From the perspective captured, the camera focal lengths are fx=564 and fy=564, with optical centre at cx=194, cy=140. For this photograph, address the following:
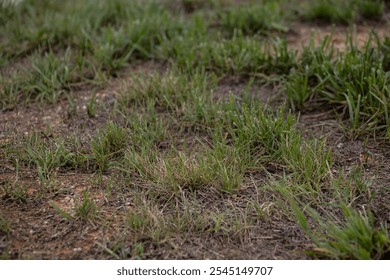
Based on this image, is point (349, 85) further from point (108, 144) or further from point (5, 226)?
point (5, 226)

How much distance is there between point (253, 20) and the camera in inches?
163

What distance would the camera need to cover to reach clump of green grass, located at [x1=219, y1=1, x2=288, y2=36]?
4113 mm

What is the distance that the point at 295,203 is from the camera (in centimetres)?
244

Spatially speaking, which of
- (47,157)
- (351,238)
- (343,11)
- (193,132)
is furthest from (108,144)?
(343,11)

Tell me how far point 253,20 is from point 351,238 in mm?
2311

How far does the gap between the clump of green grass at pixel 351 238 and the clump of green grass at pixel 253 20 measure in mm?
2063

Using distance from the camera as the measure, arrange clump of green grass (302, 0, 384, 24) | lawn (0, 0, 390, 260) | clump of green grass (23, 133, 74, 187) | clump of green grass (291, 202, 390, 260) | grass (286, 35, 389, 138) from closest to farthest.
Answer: clump of green grass (291, 202, 390, 260) < lawn (0, 0, 390, 260) < clump of green grass (23, 133, 74, 187) < grass (286, 35, 389, 138) < clump of green grass (302, 0, 384, 24)

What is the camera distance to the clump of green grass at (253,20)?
4113 millimetres

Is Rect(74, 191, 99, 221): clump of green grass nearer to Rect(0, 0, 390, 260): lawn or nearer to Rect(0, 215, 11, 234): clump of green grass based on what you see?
Rect(0, 0, 390, 260): lawn

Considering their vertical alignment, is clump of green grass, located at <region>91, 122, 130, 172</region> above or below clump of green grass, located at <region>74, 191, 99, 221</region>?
above

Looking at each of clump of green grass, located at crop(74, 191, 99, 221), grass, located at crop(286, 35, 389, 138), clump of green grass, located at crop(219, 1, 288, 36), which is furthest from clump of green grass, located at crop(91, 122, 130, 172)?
clump of green grass, located at crop(219, 1, 288, 36)

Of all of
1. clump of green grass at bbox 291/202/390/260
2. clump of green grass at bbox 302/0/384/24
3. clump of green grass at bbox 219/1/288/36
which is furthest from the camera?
clump of green grass at bbox 302/0/384/24

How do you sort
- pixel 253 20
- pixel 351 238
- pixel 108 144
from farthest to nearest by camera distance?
pixel 253 20, pixel 108 144, pixel 351 238

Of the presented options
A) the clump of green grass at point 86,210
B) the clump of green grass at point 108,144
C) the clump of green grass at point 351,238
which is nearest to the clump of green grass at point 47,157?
the clump of green grass at point 108,144
